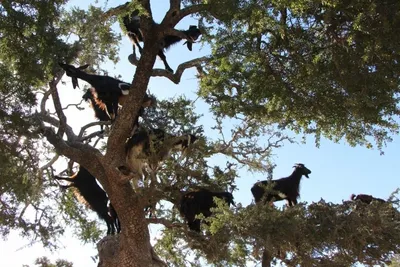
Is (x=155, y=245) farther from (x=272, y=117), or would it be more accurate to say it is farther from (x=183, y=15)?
(x=183, y=15)

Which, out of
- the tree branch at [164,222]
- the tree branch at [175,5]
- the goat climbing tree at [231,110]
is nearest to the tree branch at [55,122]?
the goat climbing tree at [231,110]

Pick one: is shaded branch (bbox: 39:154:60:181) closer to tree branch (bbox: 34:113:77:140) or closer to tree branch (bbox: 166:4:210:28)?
tree branch (bbox: 34:113:77:140)

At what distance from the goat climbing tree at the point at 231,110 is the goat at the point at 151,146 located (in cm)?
27

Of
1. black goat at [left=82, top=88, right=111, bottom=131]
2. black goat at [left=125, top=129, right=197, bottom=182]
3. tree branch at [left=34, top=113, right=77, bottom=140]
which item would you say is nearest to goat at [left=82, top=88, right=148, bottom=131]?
black goat at [left=82, top=88, right=111, bottom=131]

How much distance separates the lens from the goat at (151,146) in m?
6.69

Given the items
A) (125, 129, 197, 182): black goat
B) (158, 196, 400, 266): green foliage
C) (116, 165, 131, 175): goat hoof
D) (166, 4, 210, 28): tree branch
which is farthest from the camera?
(166, 4, 210, 28): tree branch

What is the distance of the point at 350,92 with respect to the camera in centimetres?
668

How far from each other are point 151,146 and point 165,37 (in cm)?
271

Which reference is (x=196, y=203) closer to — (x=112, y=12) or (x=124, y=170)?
(x=124, y=170)

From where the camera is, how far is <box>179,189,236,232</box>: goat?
7695mm

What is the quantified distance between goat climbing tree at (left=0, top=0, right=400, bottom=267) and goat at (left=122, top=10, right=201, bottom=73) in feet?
1.09

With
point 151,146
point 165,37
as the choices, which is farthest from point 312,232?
point 165,37

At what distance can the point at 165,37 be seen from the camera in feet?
28.1

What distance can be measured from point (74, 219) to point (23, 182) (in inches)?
71.9
